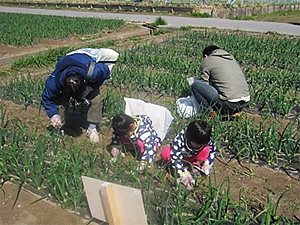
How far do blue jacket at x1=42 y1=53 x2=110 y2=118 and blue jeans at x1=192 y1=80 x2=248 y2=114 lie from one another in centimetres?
117

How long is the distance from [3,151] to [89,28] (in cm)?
871

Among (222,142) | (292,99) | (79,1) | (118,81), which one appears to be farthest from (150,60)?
(79,1)

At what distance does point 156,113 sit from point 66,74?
2.95 ft

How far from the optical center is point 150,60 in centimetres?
670

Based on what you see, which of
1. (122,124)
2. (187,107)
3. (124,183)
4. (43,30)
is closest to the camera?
(124,183)

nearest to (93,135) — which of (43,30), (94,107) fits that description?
(94,107)

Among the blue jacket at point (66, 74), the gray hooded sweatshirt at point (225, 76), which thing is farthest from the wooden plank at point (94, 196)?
the gray hooded sweatshirt at point (225, 76)

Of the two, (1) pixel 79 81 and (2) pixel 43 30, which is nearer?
(1) pixel 79 81

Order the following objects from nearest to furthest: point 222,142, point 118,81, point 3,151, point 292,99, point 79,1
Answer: point 3,151
point 222,142
point 292,99
point 118,81
point 79,1

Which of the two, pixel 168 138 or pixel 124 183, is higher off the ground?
pixel 124 183

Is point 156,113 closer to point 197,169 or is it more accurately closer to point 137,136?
point 137,136

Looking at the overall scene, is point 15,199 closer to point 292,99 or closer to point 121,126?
point 121,126

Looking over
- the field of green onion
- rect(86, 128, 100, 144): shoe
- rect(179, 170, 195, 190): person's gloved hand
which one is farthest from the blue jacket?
rect(179, 170, 195, 190): person's gloved hand

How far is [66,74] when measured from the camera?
320cm
